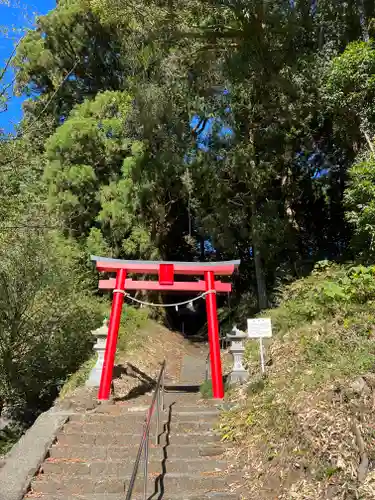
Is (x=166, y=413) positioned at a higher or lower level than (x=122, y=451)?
higher

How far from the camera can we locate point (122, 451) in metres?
6.55

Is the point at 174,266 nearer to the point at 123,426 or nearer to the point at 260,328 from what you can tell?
the point at 260,328

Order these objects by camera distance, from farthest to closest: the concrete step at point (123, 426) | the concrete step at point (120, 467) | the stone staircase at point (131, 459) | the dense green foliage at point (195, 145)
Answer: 1. the dense green foliage at point (195, 145)
2. the concrete step at point (123, 426)
3. the concrete step at point (120, 467)
4. the stone staircase at point (131, 459)

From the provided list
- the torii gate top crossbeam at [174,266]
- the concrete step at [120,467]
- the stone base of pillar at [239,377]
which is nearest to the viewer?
the concrete step at [120,467]

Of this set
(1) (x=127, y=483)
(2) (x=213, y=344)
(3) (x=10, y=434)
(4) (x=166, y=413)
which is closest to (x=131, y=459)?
(1) (x=127, y=483)

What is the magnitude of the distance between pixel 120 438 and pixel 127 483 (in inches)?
55.8

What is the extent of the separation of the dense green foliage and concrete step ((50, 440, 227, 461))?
11.9 ft

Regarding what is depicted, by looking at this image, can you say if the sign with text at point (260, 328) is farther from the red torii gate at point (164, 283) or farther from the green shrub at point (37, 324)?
the green shrub at point (37, 324)

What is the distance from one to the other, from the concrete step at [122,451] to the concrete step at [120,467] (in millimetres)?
199

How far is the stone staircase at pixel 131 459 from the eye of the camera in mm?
5477

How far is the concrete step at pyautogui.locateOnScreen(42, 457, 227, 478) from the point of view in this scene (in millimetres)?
5945

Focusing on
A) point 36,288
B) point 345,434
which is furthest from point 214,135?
point 345,434

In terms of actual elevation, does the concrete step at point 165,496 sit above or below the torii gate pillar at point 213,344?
below

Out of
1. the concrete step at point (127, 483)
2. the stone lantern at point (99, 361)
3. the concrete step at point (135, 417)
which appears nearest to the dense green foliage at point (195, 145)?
the stone lantern at point (99, 361)
